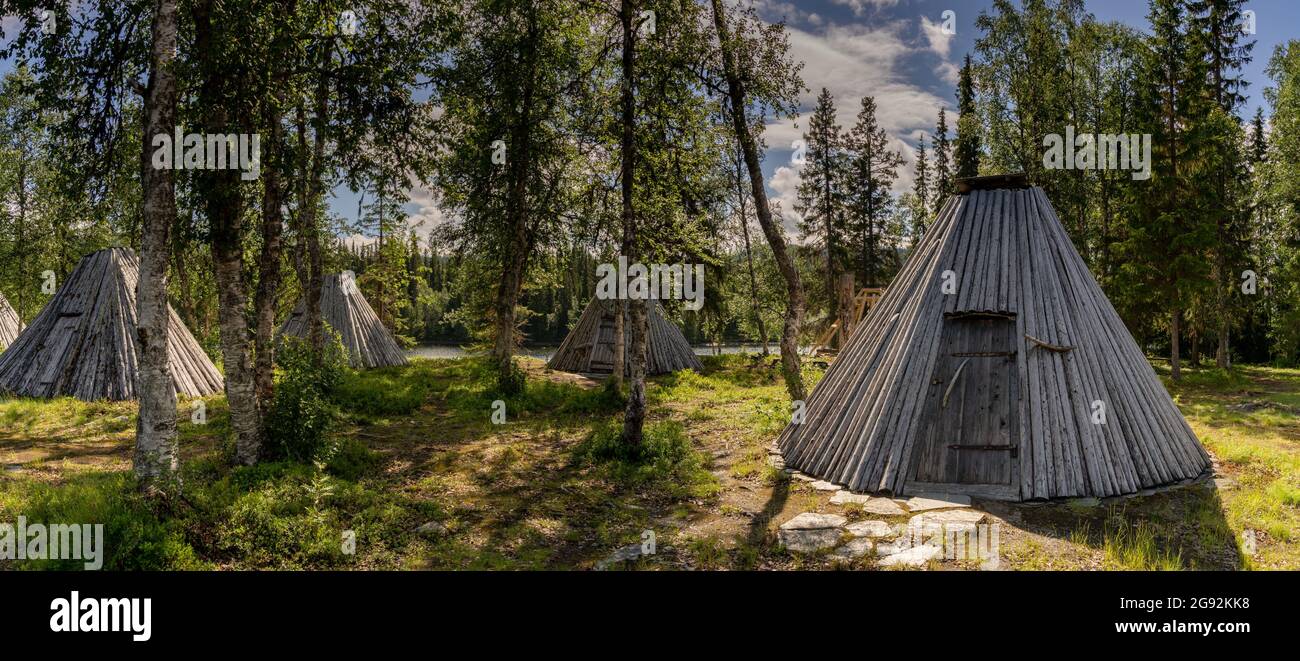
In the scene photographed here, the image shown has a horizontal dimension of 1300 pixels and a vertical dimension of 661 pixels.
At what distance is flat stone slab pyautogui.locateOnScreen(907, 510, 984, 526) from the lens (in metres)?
7.48

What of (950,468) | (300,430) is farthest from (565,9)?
(950,468)

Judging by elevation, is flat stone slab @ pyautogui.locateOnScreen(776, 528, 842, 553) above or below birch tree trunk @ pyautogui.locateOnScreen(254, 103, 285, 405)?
below

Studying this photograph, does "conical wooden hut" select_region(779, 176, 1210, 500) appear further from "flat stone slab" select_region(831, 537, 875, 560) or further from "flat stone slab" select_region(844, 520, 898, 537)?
"flat stone slab" select_region(831, 537, 875, 560)

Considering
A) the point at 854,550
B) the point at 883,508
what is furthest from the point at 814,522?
the point at 883,508

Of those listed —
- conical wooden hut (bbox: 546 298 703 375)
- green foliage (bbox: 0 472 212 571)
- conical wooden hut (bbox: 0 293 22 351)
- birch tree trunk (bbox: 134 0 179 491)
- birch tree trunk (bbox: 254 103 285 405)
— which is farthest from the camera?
conical wooden hut (bbox: 0 293 22 351)

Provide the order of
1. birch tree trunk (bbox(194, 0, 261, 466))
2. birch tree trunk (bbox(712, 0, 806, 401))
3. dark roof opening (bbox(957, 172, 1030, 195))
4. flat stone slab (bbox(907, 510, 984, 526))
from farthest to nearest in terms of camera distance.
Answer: birch tree trunk (bbox(712, 0, 806, 401))
dark roof opening (bbox(957, 172, 1030, 195))
birch tree trunk (bbox(194, 0, 261, 466))
flat stone slab (bbox(907, 510, 984, 526))

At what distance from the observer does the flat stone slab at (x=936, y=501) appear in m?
8.09

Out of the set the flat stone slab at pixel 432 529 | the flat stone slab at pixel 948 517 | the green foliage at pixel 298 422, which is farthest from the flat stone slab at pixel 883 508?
the green foliage at pixel 298 422

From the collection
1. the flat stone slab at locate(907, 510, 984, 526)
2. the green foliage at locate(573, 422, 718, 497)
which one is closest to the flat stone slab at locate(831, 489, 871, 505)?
the flat stone slab at locate(907, 510, 984, 526)

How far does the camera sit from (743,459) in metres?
11.3

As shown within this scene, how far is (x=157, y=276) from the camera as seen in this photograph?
7.09 metres

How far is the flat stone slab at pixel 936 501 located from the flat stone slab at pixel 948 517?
201mm

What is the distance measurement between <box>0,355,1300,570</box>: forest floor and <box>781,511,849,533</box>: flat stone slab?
192mm
